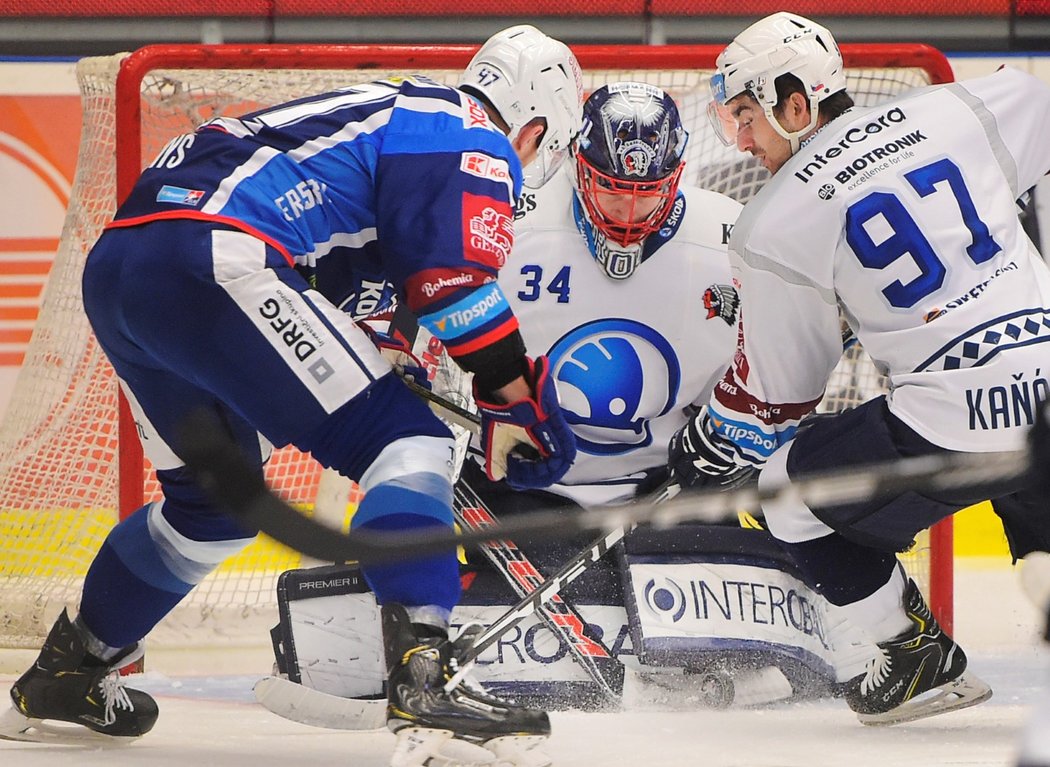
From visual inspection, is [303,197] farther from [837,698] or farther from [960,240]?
[837,698]

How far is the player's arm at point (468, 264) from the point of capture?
75.5 inches

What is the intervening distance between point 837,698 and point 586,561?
1.82ft

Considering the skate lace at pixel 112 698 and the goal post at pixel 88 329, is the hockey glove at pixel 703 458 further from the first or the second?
the skate lace at pixel 112 698

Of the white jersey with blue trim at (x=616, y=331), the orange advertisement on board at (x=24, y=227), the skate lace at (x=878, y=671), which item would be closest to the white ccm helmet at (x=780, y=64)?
the white jersey with blue trim at (x=616, y=331)

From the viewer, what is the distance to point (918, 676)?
2381mm

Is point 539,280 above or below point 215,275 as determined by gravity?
below

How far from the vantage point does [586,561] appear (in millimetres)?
2658

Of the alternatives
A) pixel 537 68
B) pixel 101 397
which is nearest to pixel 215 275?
pixel 537 68

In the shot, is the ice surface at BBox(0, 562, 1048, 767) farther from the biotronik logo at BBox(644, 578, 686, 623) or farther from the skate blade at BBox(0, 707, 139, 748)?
the biotronik logo at BBox(644, 578, 686, 623)

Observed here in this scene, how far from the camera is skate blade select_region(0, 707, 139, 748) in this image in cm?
228

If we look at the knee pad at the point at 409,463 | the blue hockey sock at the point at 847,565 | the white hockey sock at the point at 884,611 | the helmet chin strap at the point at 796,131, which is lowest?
the white hockey sock at the point at 884,611

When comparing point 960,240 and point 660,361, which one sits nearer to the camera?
point 960,240

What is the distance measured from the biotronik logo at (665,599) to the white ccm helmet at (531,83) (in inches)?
32.8

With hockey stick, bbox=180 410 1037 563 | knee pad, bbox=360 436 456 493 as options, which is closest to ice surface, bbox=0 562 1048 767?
knee pad, bbox=360 436 456 493
